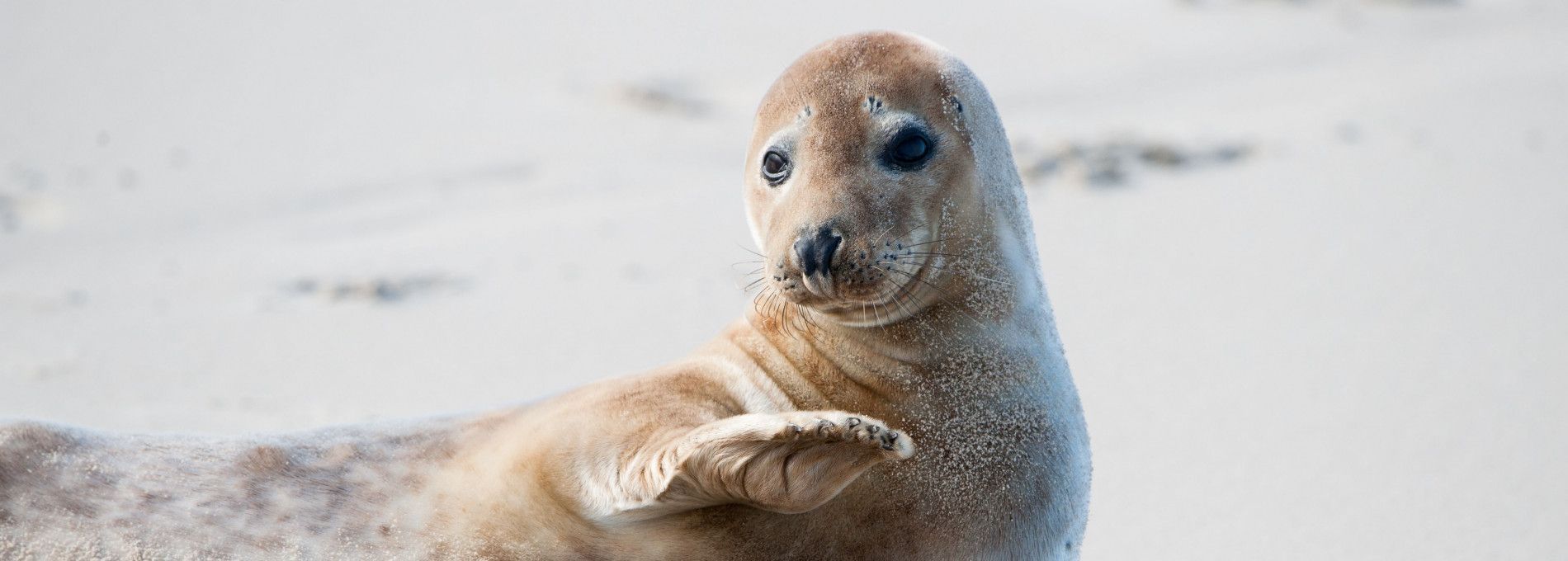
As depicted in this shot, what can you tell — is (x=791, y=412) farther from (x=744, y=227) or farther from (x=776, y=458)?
(x=744, y=227)

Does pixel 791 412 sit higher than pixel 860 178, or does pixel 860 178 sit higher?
pixel 860 178

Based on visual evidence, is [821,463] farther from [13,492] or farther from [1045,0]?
[1045,0]

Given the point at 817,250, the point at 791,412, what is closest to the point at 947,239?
the point at 817,250

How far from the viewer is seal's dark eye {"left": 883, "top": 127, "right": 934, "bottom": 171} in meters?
2.42

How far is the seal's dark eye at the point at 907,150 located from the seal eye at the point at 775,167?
0.18 metres

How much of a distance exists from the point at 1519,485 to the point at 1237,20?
6.85 meters

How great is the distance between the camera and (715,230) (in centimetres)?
638

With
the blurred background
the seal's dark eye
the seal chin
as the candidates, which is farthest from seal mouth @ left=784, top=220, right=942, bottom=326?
the blurred background

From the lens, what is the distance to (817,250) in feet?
7.41

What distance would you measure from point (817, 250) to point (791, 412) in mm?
263

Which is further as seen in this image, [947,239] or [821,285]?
[947,239]

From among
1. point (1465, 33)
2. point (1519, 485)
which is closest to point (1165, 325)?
point (1519, 485)

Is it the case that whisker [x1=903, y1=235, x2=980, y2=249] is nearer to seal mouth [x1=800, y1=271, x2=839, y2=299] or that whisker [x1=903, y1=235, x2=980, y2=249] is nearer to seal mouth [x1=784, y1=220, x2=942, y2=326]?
seal mouth [x1=784, y1=220, x2=942, y2=326]

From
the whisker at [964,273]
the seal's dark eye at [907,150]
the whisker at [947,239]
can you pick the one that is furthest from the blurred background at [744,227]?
the seal's dark eye at [907,150]
